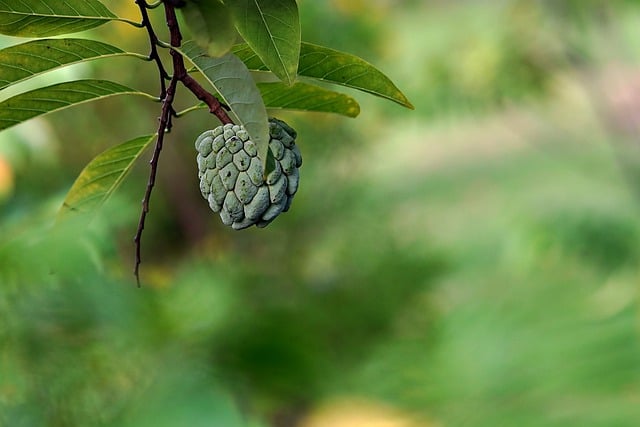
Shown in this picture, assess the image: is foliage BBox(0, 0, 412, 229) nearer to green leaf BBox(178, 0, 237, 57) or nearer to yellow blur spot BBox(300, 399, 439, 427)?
green leaf BBox(178, 0, 237, 57)

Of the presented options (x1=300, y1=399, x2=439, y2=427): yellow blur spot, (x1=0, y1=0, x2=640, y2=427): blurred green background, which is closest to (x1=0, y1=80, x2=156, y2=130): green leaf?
(x1=0, y1=0, x2=640, y2=427): blurred green background

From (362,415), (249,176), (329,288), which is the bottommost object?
(249,176)

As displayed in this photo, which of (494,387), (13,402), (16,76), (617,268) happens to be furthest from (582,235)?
(16,76)

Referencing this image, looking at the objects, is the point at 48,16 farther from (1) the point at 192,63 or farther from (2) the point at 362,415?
(2) the point at 362,415

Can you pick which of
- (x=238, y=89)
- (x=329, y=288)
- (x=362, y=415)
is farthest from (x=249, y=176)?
(x=329, y=288)

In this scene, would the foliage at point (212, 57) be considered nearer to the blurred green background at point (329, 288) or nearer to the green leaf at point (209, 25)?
the green leaf at point (209, 25)

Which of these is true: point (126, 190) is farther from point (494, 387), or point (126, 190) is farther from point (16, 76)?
point (16, 76)
